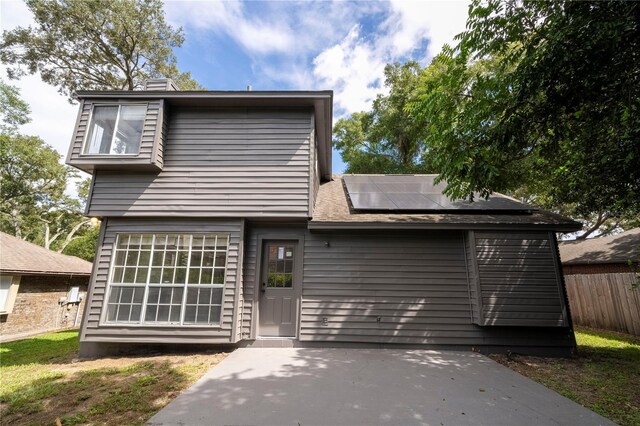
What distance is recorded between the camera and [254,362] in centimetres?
468

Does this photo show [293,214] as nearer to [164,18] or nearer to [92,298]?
[92,298]

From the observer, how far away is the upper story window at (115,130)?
227 inches

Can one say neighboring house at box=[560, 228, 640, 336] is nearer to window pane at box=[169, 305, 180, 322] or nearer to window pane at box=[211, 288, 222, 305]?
window pane at box=[211, 288, 222, 305]

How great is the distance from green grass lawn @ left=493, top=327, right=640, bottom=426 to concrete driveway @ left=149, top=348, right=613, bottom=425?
0.30 m

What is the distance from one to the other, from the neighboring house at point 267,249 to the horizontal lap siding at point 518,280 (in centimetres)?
3

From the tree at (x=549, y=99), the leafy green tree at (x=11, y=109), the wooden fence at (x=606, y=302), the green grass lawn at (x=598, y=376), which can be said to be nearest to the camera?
the green grass lawn at (x=598, y=376)

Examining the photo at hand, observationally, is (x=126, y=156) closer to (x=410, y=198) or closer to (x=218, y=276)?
(x=218, y=276)

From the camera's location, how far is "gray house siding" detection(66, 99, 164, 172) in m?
5.60

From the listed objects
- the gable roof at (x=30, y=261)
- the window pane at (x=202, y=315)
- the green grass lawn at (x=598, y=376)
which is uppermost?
the gable roof at (x=30, y=261)

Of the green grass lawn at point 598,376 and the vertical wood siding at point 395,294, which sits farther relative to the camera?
the vertical wood siding at point 395,294

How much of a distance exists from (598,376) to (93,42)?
20.4 meters

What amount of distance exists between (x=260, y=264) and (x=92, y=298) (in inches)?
133

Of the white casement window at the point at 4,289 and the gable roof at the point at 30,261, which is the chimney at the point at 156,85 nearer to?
the gable roof at the point at 30,261

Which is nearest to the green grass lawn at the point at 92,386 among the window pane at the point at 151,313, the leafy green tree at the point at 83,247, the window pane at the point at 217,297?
the window pane at the point at 151,313
